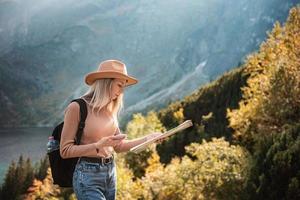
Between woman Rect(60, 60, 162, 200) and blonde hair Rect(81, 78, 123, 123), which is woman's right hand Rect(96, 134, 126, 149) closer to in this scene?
woman Rect(60, 60, 162, 200)

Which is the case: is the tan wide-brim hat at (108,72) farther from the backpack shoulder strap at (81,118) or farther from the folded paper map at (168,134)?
the folded paper map at (168,134)

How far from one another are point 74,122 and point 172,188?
2929cm

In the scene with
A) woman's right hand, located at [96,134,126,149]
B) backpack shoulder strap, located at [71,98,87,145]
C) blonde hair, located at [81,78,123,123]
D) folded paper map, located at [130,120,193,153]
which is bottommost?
woman's right hand, located at [96,134,126,149]

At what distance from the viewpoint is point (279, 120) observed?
93.8 feet

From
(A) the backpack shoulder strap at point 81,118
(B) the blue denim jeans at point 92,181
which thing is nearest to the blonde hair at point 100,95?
(A) the backpack shoulder strap at point 81,118

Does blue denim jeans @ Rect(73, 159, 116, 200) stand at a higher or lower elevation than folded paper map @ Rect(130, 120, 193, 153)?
lower

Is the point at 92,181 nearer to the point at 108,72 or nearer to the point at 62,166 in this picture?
the point at 62,166

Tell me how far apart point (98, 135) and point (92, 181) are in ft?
1.97

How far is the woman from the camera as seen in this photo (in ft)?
20.4

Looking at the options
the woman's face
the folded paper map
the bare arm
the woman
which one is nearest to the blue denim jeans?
the woman

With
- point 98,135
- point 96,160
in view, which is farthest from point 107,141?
point 96,160

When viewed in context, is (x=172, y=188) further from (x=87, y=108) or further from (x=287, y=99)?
(x=87, y=108)

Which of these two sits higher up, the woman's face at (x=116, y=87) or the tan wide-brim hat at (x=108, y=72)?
the tan wide-brim hat at (x=108, y=72)

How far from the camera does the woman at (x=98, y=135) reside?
6.23 m
